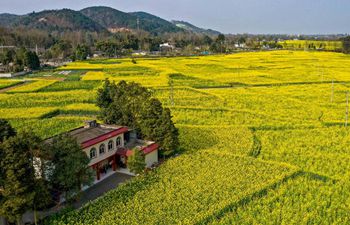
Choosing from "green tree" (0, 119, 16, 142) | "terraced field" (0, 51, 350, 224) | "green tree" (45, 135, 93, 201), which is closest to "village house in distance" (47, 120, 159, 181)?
"terraced field" (0, 51, 350, 224)

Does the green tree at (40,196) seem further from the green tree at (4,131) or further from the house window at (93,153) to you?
the house window at (93,153)

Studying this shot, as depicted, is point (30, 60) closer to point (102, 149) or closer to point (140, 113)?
point (140, 113)

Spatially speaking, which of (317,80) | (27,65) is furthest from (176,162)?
(27,65)

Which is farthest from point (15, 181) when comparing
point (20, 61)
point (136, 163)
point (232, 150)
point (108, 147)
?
point (20, 61)

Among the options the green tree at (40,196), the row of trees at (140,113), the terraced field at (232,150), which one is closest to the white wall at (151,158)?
the row of trees at (140,113)

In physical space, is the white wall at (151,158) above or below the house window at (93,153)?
below

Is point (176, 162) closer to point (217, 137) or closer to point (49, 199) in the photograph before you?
point (217, 137)

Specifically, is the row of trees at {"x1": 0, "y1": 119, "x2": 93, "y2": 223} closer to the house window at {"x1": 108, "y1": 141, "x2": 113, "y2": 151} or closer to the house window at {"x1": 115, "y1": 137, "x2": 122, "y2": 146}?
the house window at {"x1": 108, "y1": 141, "x2": 113, "y2": 151}
